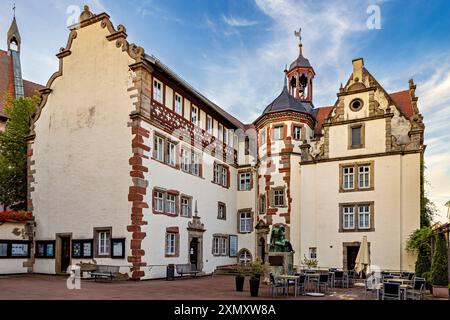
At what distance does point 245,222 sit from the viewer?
31.9 m

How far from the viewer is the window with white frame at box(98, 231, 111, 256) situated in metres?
21.6

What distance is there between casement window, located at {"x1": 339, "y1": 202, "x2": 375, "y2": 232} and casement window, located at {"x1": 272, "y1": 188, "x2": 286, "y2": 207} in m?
3.84

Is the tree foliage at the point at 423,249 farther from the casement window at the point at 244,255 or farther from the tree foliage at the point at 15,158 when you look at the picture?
the tree foliage at the point at 15,158

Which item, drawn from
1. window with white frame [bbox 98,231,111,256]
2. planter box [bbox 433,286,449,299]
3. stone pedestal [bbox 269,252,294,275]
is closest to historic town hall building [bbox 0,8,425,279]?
window with white frame [bbox 98,231,111,256]

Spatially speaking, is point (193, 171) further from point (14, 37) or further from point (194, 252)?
point (14, 37)

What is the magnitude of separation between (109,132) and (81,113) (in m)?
2.27

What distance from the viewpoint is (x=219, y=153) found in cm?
3038

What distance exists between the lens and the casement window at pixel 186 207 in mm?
25375

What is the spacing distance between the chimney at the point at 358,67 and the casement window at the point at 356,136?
3026 millimetres

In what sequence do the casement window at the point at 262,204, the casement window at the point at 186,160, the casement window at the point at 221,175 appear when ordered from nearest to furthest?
the casement window at the point at 186,160 < the casement window at the point at 221,175 < the casement window at the point at 262,204

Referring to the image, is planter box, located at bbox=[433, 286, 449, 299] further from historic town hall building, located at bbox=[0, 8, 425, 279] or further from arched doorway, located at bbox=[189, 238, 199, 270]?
arched doorway, located at bbox=[189, 238, 199, 270]

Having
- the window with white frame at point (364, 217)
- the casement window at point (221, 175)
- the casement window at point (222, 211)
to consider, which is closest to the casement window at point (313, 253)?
the window with white frame at point (364, 217)

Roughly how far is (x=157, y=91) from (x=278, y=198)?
1109cm
